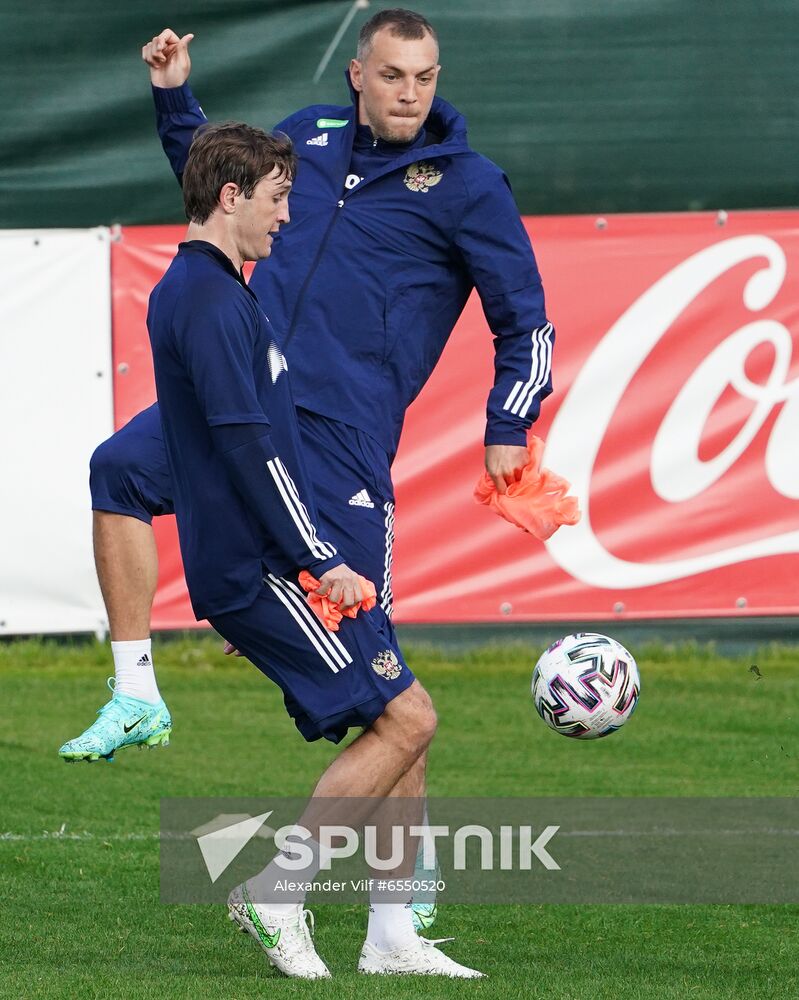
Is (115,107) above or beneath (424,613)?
above

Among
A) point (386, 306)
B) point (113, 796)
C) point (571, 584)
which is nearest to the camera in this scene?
point (386, 306)

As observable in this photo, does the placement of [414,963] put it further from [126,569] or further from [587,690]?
[126,569]

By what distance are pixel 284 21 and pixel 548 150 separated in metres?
1.51

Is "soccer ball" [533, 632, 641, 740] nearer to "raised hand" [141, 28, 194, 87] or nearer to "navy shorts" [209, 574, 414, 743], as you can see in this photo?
"navy shorts" [209, 574, 414, 743]

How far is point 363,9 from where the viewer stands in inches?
363

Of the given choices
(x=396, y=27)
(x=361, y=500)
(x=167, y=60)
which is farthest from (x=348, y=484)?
(x=167, y=60)

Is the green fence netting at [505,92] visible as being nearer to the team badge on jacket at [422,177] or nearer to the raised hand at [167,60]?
the raised hand at [167,60]

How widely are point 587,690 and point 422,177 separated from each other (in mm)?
1502

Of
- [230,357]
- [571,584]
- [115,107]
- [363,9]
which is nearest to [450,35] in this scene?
[363,9]

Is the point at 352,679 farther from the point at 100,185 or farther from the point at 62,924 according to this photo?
the point at 100,185

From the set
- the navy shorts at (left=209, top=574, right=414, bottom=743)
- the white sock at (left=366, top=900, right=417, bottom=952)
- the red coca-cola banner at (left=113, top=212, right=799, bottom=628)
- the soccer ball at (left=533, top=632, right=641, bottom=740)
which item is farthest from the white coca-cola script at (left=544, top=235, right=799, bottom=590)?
the navy shorts at (left=209, top=574, right=414, bottom=743)

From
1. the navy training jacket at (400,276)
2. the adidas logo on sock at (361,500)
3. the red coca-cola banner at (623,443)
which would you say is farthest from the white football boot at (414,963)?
the red coca-cola banner at (623,443)

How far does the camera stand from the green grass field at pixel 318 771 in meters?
4.43

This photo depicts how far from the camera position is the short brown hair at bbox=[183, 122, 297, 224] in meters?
4.20
